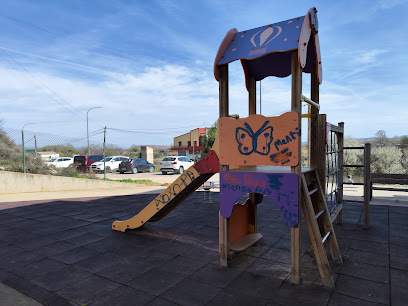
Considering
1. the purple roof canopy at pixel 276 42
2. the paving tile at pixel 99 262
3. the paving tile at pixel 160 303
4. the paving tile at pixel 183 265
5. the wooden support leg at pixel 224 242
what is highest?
the purple roof canopy at pixel 276 42

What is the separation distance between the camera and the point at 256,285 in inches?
121

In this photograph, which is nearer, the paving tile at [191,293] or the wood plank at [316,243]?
the paving tile at [191,293]

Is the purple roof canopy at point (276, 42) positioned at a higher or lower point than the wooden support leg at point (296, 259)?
higher

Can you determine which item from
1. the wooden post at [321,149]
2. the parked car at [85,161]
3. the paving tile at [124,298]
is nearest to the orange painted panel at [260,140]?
the wooden post at [321,149]

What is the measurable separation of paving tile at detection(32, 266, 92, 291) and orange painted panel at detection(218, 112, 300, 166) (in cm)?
217

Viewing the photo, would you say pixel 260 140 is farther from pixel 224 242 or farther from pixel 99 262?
pixel 99 262

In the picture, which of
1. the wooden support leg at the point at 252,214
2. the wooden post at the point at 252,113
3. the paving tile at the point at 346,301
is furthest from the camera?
the wooden support leg at the point at 252,214

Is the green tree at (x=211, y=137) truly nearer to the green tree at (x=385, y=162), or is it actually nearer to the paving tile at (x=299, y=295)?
the green tree at (x=385, y=162)

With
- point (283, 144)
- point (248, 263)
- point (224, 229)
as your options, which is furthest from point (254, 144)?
point (248, 263)

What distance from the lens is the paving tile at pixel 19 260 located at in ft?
12.0

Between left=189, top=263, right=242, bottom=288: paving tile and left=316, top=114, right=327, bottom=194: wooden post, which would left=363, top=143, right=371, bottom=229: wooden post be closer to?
left=316, top=114, right=327, bottom=194: wooden post

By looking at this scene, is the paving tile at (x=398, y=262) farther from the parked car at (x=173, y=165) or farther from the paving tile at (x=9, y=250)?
the parked car at (x=173, y=165)

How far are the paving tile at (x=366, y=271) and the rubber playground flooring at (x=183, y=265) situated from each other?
0.04 ft

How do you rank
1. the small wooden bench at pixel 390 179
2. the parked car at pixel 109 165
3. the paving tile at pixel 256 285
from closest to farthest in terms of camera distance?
the paving tile at pixel 256 285
the small wooden bench at pixel 390 179
the parked car at pixel 109 165
